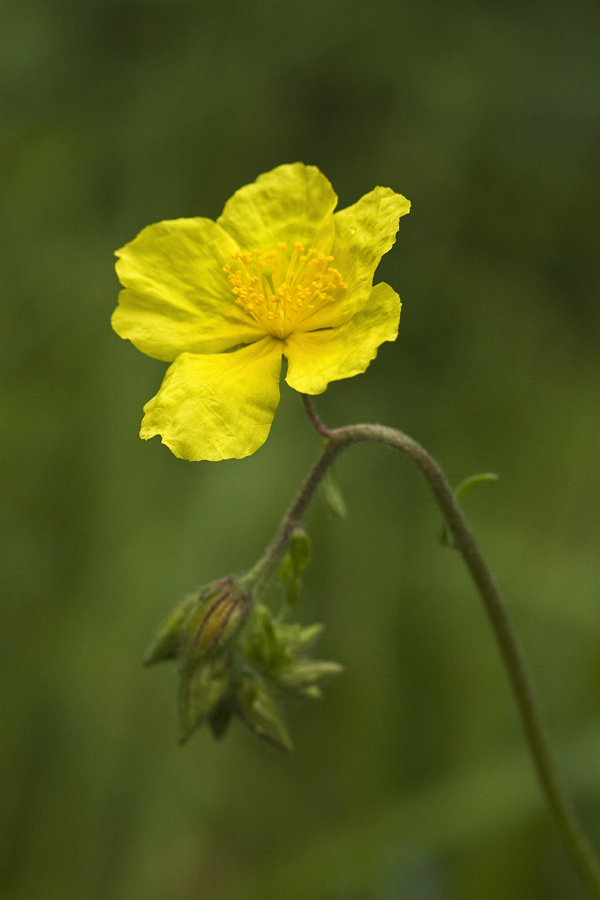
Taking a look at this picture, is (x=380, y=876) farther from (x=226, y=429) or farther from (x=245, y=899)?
(x=226, y=429)

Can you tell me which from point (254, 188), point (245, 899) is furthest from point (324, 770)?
point (254, 188)

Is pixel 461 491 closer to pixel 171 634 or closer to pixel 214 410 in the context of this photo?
pixel 214 410

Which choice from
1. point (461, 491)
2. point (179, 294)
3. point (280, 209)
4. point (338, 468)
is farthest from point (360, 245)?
point (338, 468)

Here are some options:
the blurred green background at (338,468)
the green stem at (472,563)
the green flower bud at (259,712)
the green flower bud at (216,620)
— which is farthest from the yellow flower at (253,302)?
the blurred green background at (338,468)

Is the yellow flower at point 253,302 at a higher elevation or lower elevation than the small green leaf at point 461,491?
higher

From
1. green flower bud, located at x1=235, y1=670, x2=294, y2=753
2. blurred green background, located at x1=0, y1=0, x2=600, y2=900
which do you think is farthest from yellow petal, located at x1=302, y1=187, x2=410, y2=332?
blurred green background, located at x1=0, y1=0, x2=600, y2=900

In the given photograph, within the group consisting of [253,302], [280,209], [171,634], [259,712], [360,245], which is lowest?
[259,712]

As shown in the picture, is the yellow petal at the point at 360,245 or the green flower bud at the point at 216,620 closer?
the yellow petal at the point at 360,245

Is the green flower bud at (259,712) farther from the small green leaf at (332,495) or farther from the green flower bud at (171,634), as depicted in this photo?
the small green leaf at (332,495)
